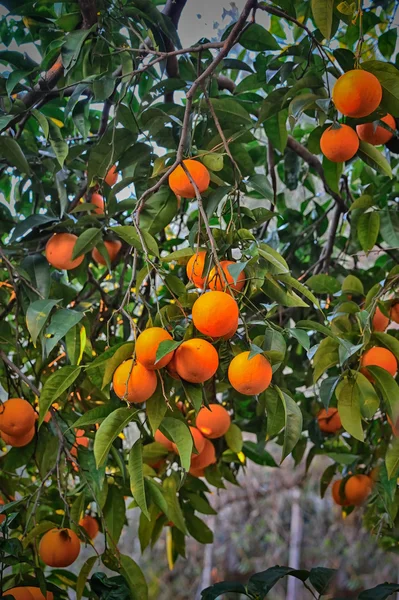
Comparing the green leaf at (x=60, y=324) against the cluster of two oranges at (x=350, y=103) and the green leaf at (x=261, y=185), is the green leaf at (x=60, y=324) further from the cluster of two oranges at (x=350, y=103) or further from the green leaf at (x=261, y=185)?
the cluster of two oranges at (x=350, y=103)

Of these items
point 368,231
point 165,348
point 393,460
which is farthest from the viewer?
point 368,231

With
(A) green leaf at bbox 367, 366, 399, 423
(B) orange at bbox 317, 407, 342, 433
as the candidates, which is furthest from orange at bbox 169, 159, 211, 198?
(B) orange at bbox 317, 407, 342, 433

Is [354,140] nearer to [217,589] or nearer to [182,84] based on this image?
[182,84]

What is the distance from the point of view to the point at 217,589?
2.86 feet

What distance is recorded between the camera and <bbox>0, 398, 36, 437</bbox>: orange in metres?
0.96

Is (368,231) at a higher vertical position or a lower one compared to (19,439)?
higher

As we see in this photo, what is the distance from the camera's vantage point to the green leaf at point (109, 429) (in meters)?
0.72

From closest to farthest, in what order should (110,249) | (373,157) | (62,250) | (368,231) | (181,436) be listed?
(181,436)
(373,157)
(62,250)
(368,231)
(110,249)

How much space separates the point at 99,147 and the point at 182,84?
7.6 inches

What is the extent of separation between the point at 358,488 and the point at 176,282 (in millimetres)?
664

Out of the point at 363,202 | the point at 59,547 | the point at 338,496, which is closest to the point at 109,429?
the point at 59,547

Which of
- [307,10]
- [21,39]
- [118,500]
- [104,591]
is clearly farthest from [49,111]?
[104,591]

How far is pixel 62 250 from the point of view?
108cm

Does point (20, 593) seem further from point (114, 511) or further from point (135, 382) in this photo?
point (135, 382)
